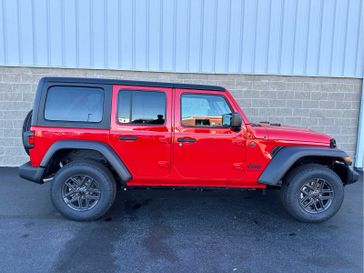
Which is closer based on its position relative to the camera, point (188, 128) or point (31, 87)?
point (188, 128)

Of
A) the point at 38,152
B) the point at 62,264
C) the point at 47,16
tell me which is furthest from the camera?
the point at 47,16

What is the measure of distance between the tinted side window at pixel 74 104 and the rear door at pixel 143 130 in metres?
0.24

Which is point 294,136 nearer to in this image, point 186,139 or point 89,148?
point 186,139

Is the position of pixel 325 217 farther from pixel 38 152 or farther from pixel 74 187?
pixel 38 152

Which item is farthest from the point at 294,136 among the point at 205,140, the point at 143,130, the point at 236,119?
the point at 143,130

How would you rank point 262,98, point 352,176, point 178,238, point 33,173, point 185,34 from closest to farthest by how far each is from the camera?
point 178,238
point 33,173
point 352,176
point 185,34
point 262,98

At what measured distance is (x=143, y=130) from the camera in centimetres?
382

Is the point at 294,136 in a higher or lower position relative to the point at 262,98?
lower

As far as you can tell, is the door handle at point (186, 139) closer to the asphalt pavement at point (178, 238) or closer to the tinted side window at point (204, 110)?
the tinted side window at point (204, 110)

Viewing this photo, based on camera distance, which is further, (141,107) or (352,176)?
(352,176)

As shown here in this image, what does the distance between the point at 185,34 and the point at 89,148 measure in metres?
4.08

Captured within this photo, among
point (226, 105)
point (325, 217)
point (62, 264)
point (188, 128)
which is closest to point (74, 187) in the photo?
point (62, 264)

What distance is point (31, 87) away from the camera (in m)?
6.73

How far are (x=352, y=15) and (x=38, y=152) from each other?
7.26 meters
